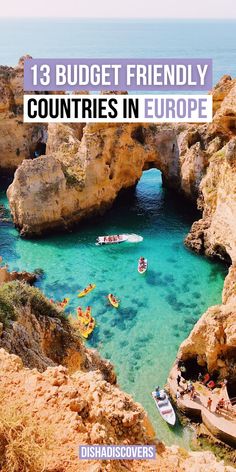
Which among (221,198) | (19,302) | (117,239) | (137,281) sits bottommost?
(137,281)

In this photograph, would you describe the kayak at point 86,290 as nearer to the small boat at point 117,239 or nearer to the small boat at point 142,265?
the small boat at point 142,265

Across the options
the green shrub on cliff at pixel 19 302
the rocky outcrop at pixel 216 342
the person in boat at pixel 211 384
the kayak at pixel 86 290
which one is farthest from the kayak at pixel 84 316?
the green shrub on cliff at pixel 19 302

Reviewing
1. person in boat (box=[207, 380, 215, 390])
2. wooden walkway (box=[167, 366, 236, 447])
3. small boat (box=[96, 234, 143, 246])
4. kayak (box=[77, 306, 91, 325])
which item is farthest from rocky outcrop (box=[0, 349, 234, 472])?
small boat (box=[96, 234, 143, 246])

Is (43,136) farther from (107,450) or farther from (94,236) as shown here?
(107,450)

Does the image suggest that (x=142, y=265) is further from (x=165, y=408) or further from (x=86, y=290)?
(x=165, y=408)

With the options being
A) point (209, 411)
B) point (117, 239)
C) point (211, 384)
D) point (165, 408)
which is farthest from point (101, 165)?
point (209, 411)

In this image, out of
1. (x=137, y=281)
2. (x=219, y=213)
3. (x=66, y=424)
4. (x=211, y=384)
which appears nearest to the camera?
(x=66, y=424)

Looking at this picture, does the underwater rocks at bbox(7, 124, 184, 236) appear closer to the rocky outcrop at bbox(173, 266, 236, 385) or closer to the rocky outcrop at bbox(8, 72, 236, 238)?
the rocky outcrop at bbox(8, 72, 236, 238)
